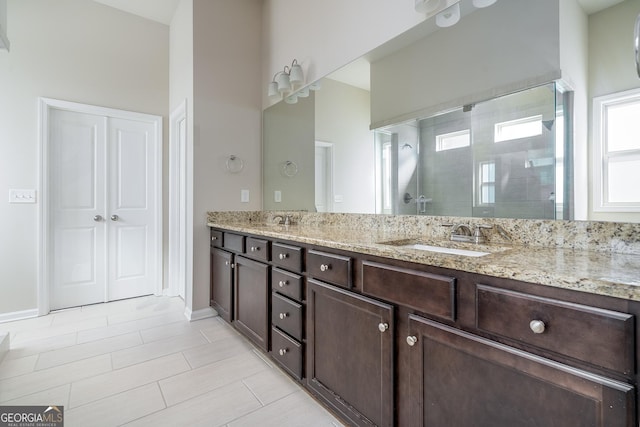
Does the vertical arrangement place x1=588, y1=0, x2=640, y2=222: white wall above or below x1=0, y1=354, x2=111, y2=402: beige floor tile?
above

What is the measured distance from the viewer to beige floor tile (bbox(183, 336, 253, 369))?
2.05 metres

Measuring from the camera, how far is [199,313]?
278 centimetres

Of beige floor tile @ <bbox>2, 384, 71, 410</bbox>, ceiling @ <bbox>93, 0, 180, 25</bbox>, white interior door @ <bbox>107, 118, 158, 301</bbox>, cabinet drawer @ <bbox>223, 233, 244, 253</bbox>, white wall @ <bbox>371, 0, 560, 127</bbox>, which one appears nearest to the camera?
white wall @ <bbox>371, 0, 560, 127</bbox>

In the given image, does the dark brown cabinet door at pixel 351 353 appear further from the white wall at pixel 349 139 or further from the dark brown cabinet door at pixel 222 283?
the dark brown cabinet door at pixel 222 283

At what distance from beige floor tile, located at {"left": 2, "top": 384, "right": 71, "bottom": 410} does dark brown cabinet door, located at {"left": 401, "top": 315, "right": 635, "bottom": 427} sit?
1800mm

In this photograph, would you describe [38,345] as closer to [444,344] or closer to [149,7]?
[444,344]

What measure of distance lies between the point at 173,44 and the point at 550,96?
11.9 ft

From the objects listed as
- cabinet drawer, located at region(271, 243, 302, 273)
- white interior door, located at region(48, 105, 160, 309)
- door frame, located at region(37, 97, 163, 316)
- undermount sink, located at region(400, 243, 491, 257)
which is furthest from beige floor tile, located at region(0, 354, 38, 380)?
undermount sink, located at region(400, 243, 491, 257)

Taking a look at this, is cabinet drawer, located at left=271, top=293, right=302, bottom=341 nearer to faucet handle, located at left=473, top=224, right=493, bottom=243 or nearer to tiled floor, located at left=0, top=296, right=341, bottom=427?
tiled floor, located at left=0, top=296, right=341, bottom=427

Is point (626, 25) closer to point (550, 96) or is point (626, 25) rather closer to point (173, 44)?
point (550, 96)

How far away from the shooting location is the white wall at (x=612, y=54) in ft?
3.38

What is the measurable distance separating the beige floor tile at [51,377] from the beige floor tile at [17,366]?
0.22ft

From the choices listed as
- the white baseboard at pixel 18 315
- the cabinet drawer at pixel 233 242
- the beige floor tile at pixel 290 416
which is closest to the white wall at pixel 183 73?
the cabinet drawer at pixel 233 242

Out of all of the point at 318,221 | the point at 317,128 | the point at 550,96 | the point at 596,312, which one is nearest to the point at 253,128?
the point at 317,128
